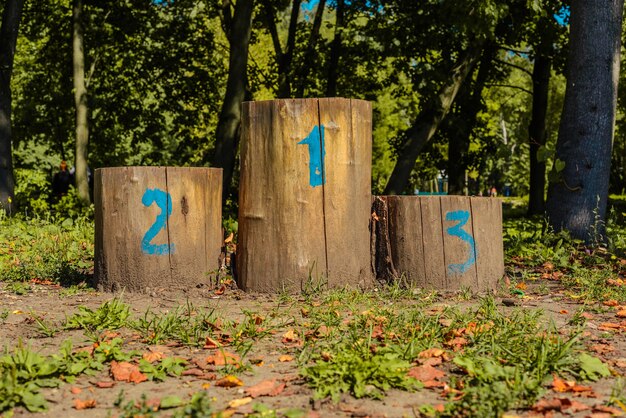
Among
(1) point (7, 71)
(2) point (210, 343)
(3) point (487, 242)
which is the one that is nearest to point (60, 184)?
(1) point (7, 71)

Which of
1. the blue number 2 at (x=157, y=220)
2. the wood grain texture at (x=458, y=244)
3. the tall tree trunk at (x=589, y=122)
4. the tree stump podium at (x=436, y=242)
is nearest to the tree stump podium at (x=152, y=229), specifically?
the blue number 2 at (x=157, y=220)

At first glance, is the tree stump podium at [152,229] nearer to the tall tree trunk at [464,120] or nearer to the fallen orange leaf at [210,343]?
the fallen orange leaf at [210,343]

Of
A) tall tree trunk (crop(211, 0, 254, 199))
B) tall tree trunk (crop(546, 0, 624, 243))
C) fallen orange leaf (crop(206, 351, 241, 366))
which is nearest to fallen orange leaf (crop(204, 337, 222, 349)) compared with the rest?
fallen orange leaf (crop(206, 351, 241, 366))

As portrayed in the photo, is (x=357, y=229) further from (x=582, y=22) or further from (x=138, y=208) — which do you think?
(x=582, y=22)

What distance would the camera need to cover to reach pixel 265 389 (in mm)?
3516

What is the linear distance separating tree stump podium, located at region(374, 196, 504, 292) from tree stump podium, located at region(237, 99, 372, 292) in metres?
0.34

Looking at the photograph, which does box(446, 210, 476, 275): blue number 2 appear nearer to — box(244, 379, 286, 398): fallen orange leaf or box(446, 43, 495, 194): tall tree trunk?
box(244, 379, 286, 398): fallen orange leaf

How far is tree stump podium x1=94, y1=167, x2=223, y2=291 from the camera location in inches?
238

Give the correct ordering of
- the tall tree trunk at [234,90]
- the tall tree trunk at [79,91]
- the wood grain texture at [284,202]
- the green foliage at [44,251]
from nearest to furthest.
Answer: the wood grain texture at [284,202], the green foliage at [44,251], the tall tree trunk at [234,90], the tall tree trunk at [79,91]

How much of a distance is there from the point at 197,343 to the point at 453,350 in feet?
4.70

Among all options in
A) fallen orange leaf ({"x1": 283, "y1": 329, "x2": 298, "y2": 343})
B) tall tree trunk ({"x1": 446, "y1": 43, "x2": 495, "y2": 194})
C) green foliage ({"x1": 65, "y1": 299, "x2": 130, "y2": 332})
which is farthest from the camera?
tall tree trunk ({"x1": 446, "y1": 43, "x2": 495, "y2": 194})

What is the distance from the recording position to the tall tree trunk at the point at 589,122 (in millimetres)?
8617

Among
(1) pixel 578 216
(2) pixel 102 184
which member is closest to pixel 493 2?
(1) pixel 578 216

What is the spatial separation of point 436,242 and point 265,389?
2927mm
